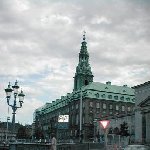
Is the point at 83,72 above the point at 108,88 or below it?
above

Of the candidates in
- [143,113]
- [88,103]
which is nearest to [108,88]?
[88,103]

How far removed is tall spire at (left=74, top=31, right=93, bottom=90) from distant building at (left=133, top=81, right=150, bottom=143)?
5541cm

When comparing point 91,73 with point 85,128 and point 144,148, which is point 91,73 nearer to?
point 85,128

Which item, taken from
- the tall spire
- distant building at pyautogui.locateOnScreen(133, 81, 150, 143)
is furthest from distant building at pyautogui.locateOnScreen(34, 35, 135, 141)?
distant building at pyautogui.locateOnScreen(133, 81, 150, 143)

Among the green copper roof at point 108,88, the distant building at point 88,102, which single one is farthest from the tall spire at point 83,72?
the green copper roof at point 108,88

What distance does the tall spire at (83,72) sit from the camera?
135250 millimetres

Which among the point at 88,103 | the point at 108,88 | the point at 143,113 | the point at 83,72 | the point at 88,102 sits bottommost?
the point at 143,113

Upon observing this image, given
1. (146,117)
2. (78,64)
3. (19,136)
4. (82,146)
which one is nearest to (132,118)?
(146,117)

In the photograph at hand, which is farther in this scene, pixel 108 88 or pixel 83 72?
pixel 83 72

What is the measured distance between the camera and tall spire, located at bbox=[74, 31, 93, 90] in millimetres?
135250

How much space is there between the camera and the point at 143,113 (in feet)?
250

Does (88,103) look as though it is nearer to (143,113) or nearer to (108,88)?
(108,88)

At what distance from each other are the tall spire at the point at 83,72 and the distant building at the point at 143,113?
5541cm

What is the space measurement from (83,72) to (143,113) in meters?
60.7
